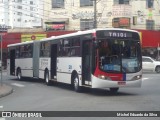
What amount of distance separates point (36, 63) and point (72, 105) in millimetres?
14635

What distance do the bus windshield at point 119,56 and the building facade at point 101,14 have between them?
29.3m

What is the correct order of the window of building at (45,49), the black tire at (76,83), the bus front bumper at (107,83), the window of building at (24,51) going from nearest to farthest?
the bus front bumper at (107,83), the black tire at (76,83), the window of building at (45,49), the window of building at (24,51)

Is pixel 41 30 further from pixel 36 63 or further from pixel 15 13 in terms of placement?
pixel 15 13

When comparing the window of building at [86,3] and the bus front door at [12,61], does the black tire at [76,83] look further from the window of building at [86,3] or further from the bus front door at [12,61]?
the window of building at [86,3]

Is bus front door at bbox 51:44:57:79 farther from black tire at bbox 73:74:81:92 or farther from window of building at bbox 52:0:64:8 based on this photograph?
window of building at bbox 52:0:64:8

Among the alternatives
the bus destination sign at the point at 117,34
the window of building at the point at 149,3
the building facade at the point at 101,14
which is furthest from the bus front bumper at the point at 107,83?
the window of building at the point at 149,3

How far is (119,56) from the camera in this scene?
63.7ft

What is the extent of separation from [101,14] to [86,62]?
100 ft

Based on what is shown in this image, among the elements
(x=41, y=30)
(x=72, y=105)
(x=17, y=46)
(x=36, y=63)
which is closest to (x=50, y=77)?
(x=36, y=63)

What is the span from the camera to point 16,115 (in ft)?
38.7

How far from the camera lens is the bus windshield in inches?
757

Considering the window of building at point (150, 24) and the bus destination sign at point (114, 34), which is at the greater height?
the window of building at point (150, 24)

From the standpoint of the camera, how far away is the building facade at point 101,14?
4959cm

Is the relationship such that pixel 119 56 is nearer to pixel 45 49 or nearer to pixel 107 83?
pixel 107 83
